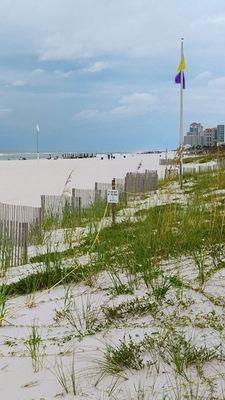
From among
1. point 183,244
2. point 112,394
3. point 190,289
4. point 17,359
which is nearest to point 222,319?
point 190,289

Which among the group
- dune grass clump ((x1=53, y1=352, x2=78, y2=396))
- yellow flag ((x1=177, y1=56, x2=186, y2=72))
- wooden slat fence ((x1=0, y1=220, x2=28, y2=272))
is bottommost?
dune grass clump ((x1=53, y1=352, x2=78, y2=396))

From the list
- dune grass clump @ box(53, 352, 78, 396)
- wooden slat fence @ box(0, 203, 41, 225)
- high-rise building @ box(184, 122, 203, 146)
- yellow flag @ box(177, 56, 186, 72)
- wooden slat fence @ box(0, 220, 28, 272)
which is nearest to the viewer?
dune grass clump @ box(53, 352, 78, 396)

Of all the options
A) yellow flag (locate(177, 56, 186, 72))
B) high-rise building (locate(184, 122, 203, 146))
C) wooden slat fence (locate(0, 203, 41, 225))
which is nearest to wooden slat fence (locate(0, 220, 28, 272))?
wooden slat fence (locate(0, 203, 41, 225))

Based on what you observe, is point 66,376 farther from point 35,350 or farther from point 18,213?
point 18,213

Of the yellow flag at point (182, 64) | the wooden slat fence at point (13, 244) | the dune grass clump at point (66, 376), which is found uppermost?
the yellow flag at point (182, 64)

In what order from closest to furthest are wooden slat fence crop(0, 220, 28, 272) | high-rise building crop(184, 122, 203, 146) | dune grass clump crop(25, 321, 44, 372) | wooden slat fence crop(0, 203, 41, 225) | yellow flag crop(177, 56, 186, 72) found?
dune grass clump crop(25, 321, 44, 372)
wooden slat fence crop(0, 220, 28, 272)
wooden slat fence crop(0, 203, 41, 225)
yellow flag crop(177, 56, 186, 72)
high-rise building crop(184, 122, 203, 146)

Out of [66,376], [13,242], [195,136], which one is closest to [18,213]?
[13,242]

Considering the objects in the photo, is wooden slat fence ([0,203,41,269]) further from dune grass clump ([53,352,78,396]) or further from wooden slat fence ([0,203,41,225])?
dune grass clump ([53,352,78,396])

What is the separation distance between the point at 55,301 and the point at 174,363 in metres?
1.59

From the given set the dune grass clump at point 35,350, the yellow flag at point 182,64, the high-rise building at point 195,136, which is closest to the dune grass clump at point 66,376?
the dune grass clump at point 35,350

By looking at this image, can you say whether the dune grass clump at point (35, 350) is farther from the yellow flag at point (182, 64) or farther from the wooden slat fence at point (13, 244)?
the yellow flag at point (182, 64)

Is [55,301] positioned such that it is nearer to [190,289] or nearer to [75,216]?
[190,289]

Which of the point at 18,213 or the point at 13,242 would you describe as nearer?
the point at 13,242

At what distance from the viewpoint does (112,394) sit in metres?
2.32
